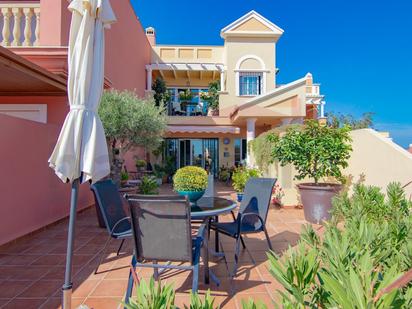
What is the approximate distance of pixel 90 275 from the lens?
5.01 metres

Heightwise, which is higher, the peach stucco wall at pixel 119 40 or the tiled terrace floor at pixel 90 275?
the peach stucco wall at pixel 119 40

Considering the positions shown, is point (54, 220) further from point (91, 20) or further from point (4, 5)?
point (4, 5)

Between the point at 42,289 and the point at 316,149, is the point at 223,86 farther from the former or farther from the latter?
the point at 42,289

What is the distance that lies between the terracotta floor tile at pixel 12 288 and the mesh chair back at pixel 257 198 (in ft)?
13.9

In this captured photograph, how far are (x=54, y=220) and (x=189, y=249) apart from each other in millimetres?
6400

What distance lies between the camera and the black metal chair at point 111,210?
17.1 ft

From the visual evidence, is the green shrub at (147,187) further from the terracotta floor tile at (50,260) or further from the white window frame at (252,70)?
the white window frame at (252,70)

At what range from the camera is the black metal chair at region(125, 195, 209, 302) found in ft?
12.2

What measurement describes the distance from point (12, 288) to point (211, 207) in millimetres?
3526

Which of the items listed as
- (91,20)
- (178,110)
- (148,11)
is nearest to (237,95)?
(178,110)

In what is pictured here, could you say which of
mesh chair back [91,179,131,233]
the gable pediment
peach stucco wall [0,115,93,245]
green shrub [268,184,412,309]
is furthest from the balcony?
green shrub [268,184,412,309]

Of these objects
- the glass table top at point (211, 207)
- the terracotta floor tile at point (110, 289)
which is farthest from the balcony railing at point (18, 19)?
the terracotta floor tile at point (110, 289)

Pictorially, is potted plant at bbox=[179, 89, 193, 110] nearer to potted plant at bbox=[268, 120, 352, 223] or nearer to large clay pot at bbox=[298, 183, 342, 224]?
potted plant at bbox=[268, 120, 352, 223]

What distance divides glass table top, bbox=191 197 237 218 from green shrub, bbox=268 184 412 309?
2121mm
